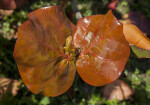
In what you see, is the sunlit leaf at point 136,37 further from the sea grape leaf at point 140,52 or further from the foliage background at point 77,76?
the foliage background at point 77,76

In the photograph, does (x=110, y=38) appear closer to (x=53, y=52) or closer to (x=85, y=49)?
(x=85, y=49)

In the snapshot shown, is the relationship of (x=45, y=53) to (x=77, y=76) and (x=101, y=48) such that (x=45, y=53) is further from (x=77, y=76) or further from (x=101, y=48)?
(x=77, y=76)

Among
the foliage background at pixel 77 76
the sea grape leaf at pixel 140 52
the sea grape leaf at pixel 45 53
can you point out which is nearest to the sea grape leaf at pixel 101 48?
the sea grape leaf at pixel 45 53

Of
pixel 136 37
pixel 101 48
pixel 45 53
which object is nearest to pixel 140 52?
pixel 136 37

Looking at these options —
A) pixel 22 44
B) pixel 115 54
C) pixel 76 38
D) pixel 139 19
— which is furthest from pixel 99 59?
pixel 139 19

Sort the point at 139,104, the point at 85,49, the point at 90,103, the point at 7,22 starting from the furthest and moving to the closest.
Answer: the point at 7,22, the point at 139,104, the point at 90,103, the point at 85,49
